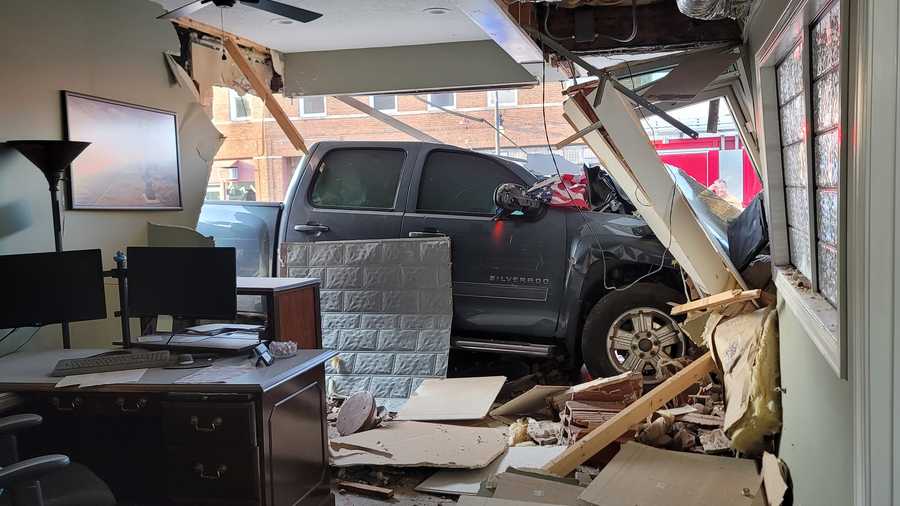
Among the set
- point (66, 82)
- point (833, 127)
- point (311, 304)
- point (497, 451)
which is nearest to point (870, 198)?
point (833, 127)

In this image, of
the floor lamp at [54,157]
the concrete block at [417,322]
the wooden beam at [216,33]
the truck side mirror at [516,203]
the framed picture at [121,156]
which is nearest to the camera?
the floor lamp at [54,157]

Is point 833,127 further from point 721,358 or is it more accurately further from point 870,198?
point 721,358

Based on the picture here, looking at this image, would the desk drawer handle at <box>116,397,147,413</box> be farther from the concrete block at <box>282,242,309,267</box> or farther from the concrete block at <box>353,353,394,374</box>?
the concrete block at <box>282,242,309,267</box>

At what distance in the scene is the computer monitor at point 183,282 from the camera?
3.37m

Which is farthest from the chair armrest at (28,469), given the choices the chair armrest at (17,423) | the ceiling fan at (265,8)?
the ceiling fan at (265,8)

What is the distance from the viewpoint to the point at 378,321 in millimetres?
5215

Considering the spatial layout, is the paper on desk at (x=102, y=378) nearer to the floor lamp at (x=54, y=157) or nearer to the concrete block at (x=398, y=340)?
the floor lamp at (x=54, y=157)

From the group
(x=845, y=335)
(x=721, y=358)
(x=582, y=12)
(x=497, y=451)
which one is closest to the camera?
(x=845, y=335)

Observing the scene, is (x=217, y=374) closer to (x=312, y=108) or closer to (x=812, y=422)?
(x=812, y=422)

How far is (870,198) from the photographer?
1509mm

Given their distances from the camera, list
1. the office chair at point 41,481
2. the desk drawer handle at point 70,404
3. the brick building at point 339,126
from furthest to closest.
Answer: the brick building at point 339,126, the desk drawer handle at point 70,404, the office chair at point 41,481

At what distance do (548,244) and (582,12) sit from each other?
1560 mm

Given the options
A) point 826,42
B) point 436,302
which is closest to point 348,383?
point 436,302

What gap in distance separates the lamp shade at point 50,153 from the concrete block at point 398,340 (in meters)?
Answer: 2.28
